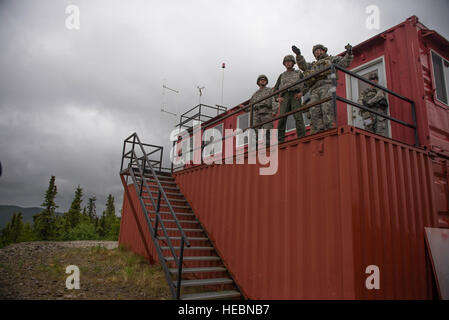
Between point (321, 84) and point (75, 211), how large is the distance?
44346mm

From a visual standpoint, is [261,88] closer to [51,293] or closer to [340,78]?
[340,78]

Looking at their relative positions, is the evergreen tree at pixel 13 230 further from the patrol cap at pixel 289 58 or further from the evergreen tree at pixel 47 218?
the patrol cap at pixel 289 58

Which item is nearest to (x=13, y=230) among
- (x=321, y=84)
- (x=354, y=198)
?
(x=321, y=84)

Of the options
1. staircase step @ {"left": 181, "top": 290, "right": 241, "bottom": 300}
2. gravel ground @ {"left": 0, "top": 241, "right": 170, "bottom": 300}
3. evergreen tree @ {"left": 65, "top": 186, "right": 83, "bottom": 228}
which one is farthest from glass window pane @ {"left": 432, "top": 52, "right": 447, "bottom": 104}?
evergreen tree @ {"left": 65, "top": 186, "right": 83, "bottom": 228}

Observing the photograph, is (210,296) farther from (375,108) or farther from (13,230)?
(13,230)

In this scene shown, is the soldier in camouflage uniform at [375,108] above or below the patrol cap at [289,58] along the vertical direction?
below

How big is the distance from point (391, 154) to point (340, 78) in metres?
2.92

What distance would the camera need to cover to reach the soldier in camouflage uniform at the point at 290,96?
5221mm

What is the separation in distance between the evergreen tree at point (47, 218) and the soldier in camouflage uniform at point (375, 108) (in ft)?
121

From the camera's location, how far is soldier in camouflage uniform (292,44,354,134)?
15.8 feet

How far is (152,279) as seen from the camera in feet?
21.4

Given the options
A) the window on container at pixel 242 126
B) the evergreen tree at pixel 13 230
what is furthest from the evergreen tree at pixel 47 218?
the window on container at pixel 242 126

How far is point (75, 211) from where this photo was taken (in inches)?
1603

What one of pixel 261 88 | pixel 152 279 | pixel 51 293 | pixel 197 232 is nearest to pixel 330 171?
pixel 261 88
